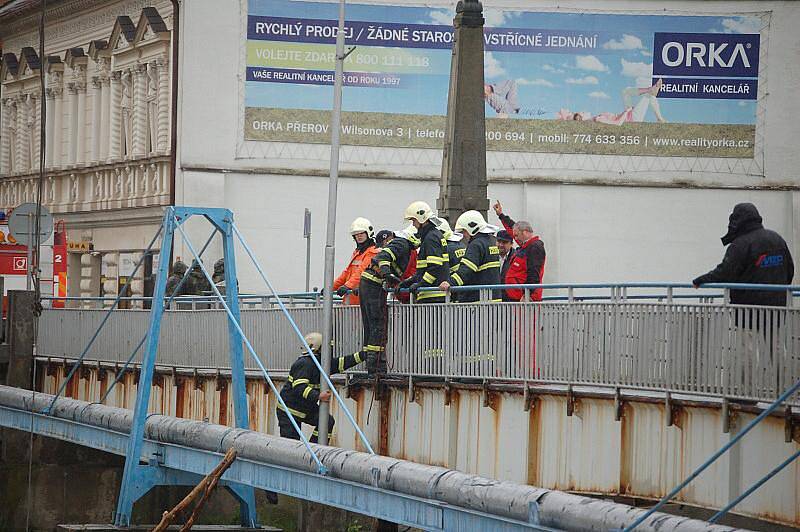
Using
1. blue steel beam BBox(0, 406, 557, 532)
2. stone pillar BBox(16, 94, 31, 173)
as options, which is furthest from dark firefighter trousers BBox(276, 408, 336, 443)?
stone pillar BBox(16, 94, 31, 173)

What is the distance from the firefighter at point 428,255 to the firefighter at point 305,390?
118 cm

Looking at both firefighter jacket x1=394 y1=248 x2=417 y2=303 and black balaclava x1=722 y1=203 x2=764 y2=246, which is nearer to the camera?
black balaclava x1=722 y1=203 x2=764 y2=246

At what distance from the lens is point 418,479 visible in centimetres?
1476

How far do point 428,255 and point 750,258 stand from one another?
4.76 metres

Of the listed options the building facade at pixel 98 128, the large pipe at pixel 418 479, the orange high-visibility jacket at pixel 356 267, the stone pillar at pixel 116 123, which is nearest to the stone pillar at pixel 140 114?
the building facade at pixel 98 128

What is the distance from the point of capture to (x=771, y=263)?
14.8 metres

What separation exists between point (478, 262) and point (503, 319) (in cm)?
124

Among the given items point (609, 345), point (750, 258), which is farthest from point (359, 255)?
point (750, 258)

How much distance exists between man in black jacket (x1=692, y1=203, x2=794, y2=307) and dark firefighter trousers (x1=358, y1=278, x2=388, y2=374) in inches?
195

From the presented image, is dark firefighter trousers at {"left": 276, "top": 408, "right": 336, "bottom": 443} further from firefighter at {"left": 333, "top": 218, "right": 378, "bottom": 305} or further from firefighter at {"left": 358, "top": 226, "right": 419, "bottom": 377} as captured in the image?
firefighter at {"left": 333, "top": 218, "right": 378, "bottom": 305}

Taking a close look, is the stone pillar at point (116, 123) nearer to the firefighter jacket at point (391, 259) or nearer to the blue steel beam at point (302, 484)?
the blue steel beam at point (302, 484)

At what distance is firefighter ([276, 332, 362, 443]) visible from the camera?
766 inches

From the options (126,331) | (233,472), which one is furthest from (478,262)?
(126,331)

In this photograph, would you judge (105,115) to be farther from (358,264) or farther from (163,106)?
(358,264)
